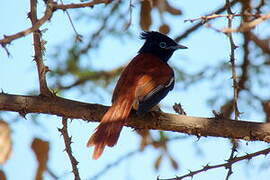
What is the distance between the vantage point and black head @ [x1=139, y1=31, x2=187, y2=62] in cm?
674

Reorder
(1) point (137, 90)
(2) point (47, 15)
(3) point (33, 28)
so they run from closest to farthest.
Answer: (3) point (33, 28) < (2) point (47, 15) < (1) point (137, 90)

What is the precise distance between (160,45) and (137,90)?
5.65 feet

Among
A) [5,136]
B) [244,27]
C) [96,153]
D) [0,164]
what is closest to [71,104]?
[96,153]

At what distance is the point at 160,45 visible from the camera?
6.80 m

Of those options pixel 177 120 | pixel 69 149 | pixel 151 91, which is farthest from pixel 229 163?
pixel 151 91

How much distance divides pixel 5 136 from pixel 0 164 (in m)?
0.31

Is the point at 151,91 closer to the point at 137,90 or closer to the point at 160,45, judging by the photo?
the point at 137,90

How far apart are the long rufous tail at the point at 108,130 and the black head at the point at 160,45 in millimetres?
2169

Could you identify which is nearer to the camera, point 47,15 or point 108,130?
point 47,15

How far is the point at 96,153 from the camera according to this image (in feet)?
14.4

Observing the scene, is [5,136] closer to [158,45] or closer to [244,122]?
[244,122]

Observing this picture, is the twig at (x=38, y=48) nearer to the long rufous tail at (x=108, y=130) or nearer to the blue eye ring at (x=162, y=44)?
the long rufous tail at (x=108, y=130)

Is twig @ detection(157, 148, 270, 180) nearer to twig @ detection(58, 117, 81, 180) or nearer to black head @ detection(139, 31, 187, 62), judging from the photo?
twig @ detection(58, 117, 81, 180)

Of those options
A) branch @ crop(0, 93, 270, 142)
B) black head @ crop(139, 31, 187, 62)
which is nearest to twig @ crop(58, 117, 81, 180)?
branch @ crop(0, 93, 270, 142)
